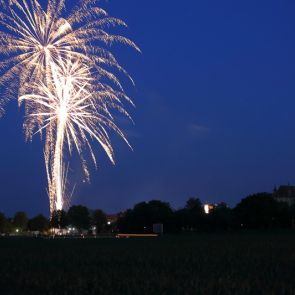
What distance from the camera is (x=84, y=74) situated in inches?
1539

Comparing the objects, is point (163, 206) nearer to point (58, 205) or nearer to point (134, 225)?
point (134, 225)

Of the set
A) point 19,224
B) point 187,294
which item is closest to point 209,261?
point 187,294

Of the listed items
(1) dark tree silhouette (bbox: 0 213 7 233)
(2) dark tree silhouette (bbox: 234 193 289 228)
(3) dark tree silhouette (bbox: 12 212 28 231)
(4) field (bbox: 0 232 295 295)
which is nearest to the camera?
(4) field (bbox: 0 232 295 295)

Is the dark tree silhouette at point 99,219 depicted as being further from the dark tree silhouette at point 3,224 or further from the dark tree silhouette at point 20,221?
the dark tree silhouette at point 20,221

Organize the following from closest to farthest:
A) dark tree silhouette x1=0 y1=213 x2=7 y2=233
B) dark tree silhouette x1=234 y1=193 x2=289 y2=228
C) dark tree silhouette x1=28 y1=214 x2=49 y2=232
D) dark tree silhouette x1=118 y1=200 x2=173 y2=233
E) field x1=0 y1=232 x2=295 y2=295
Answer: field x1=0 y1=232 x2=295 y2=295
dark tree silhouette x1=234 y1=193 x2=289 y2=228
dark tree silhouette x1=118 y1=200 x2=173 y2=233
dark tree silhouette x1=0 y1=213 x2=7 y2=233
dark tree silhouette x1=28 y1=214 x2=49 y2=232

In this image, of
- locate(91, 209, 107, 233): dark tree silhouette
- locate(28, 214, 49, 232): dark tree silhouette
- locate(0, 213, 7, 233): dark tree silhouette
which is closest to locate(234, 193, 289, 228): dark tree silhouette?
locate(91, 209, 107, 233): dark tree silhouette

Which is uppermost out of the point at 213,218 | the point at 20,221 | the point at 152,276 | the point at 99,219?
the point at 20,221

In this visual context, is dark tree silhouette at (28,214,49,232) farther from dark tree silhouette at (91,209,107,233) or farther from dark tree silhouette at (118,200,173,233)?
dark tree silhouette at (118,200,173,233)

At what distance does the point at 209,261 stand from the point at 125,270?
538cm

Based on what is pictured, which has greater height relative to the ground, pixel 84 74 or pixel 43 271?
pixel 84 74

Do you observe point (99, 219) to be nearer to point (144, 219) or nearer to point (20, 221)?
point (20, 221)

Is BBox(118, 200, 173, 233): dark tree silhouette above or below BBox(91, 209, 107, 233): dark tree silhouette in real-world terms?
below

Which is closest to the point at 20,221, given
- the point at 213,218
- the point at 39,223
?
A: the point at 39,223

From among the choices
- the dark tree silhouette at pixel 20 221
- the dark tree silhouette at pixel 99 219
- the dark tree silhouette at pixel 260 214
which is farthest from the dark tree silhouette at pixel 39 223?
the dark tree silhouette at pixel 260 214
